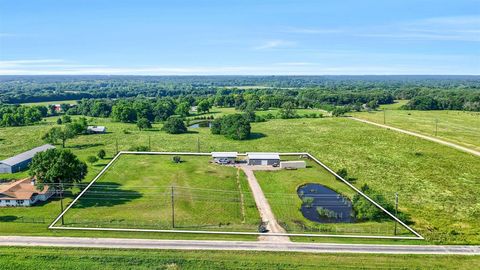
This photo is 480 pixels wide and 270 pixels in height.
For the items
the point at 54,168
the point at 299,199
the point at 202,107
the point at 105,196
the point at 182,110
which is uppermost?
the point at 202,107

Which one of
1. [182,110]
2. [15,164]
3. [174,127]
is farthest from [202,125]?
[15,164]

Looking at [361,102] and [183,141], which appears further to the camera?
[361,102]

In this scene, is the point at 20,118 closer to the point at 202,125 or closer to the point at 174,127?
the point at 174,127

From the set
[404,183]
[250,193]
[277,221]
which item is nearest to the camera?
[277,221]

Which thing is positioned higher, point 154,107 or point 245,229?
point 154,107

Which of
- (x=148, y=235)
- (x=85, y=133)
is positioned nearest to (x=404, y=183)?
(x=148, y=235)

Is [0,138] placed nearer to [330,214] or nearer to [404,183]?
[330,214]
